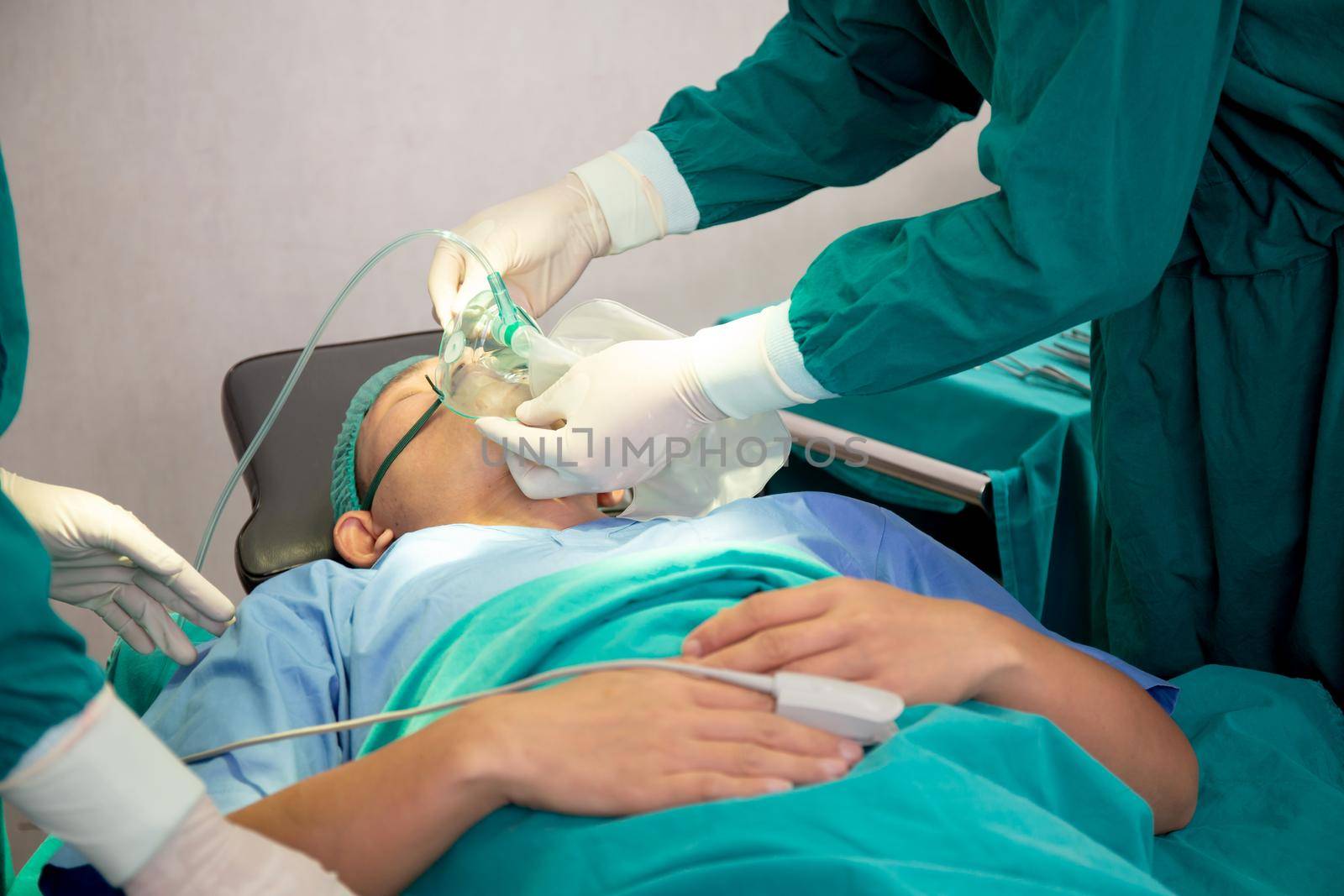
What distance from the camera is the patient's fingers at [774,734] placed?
86 centimetres

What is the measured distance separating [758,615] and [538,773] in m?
0.24

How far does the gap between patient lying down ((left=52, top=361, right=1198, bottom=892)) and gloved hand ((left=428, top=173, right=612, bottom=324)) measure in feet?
0.71

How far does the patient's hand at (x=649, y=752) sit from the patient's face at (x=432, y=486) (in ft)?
2.14

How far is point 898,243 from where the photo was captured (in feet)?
3.67

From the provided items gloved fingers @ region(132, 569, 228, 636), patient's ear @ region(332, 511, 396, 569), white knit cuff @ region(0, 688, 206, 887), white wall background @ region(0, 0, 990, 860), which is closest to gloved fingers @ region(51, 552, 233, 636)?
gloved fingers @ region(132, 569, 228, 636)

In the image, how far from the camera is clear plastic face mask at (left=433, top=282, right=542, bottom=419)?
144 cm

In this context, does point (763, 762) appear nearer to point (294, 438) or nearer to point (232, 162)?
point (294, 438)

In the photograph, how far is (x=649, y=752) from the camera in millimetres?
864

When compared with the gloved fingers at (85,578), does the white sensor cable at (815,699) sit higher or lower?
lower

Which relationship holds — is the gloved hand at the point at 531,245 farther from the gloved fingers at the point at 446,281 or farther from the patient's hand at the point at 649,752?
the patient's hand at the point at 649,752

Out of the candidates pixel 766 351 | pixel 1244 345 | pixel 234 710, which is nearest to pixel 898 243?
pixel 766 351

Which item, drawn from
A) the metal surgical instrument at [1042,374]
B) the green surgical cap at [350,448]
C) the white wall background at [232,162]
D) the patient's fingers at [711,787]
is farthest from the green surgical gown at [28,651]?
the white wall background at [232,162]

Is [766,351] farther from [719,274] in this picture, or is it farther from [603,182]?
[719,274]

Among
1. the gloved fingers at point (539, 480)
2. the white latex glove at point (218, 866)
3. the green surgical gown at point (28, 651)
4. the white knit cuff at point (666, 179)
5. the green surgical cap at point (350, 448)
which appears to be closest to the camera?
the green surgical gown at point (28, 651)
